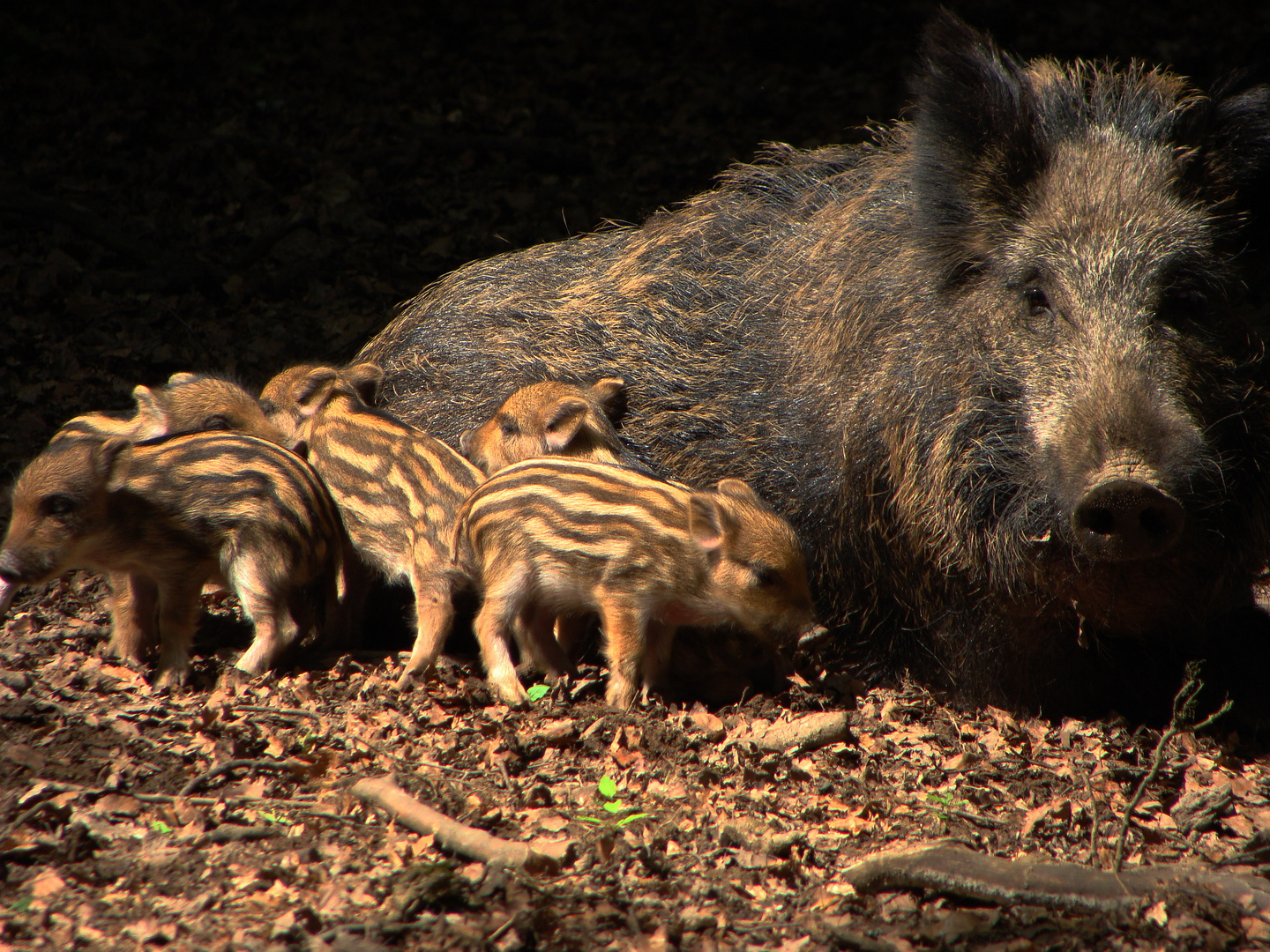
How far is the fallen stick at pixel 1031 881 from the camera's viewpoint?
234 cm

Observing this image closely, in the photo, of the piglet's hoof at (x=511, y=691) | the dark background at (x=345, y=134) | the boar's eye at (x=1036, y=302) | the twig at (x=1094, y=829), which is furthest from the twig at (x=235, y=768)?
the dark background at (x=345, y=134)

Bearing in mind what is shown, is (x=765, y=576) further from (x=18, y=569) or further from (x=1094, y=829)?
(x=18, y=569)

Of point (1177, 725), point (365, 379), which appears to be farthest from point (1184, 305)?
point (365, 379)

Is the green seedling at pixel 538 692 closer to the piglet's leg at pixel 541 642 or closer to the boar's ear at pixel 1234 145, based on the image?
the piglet's leg at pixel 541 642

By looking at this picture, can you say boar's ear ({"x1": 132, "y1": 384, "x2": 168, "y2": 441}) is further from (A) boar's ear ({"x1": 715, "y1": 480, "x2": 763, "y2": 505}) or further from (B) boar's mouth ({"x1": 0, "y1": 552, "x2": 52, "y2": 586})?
(A) boar's ear ({"x1": 715, "y1": 480, "x2": 763, "y2": 505})

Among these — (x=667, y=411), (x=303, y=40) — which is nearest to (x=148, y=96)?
(x=303, y=40)

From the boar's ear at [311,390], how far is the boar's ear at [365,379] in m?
0.14

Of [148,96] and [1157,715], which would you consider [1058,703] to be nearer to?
[1157,715]

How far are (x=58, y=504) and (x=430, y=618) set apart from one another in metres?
1.13

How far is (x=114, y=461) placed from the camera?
3398 mm

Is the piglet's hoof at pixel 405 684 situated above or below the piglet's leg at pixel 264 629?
below

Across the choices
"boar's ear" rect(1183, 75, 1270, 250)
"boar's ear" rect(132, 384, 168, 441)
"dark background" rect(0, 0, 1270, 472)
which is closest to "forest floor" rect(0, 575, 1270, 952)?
"boar's ear" rect(132, 384, 168, 441)

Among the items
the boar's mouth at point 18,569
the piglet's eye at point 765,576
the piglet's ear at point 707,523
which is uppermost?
the piglet's ear at point 707,523

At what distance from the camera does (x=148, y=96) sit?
8.09 meters
